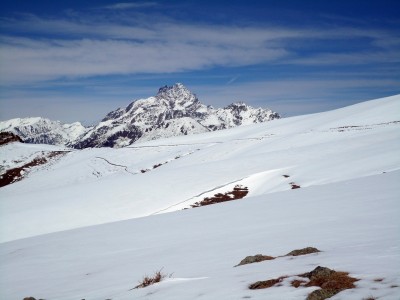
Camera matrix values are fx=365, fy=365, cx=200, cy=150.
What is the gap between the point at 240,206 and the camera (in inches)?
841

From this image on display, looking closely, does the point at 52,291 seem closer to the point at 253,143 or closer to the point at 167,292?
the point at 167,292

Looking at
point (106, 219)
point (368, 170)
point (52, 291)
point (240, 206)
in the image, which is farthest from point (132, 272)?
point (368, 170)

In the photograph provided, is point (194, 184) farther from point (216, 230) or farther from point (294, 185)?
point (216, 230)

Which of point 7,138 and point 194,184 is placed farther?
point 7,138

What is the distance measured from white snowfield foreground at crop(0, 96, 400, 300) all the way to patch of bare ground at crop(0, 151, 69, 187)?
6598 centimetres

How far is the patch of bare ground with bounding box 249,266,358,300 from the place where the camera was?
5492 mm

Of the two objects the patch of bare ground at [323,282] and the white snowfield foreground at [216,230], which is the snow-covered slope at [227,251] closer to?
the white snowfield foreground at [216,230]

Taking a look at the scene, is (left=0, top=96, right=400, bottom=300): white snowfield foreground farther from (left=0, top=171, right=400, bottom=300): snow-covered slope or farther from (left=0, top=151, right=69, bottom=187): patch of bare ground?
(left=0, top=151, right=69, bottom=187): patch of bare ground

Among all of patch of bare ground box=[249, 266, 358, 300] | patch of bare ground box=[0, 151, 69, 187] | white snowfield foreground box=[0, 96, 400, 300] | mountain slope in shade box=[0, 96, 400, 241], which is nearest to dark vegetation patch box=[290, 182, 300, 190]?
mountain slope in shade box=[0, 96, 400, 241]

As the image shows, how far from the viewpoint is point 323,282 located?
5.94m

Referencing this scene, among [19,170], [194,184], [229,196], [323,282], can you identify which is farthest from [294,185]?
[19,170]

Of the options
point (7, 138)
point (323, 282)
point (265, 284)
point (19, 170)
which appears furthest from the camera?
point (7, 138)

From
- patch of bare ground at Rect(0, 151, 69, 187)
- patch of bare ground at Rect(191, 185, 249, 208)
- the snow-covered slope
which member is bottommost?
the snow-covered slope

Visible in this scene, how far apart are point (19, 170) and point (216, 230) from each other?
332ft
